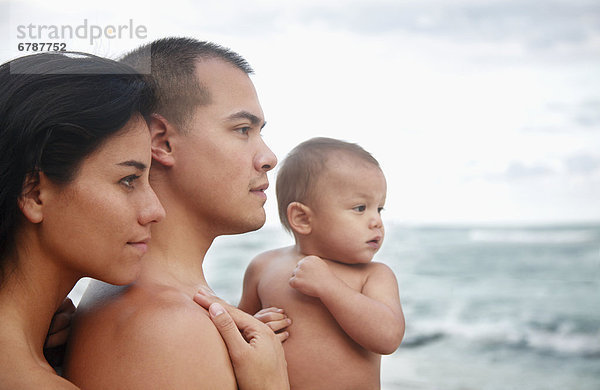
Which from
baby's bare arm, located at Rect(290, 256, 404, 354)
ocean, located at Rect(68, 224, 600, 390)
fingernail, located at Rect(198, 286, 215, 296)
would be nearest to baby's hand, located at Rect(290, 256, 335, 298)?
baby's bare arm, located at Rect(290, 256, 404, 354)

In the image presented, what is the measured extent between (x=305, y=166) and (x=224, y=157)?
0.58 m

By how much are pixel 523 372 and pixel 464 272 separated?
553 centimetres

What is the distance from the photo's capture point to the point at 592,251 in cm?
1348

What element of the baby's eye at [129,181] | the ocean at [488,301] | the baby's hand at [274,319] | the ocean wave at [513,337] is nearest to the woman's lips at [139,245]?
the baby's eye at [129,181]

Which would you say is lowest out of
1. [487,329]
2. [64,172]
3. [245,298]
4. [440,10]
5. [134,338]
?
[487,329]

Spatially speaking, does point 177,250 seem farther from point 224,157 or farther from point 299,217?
point 299,217

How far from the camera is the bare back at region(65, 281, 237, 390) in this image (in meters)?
1.22

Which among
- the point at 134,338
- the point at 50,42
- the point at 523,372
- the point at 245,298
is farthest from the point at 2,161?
the point at 523,372

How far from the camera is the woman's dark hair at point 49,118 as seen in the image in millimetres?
1165

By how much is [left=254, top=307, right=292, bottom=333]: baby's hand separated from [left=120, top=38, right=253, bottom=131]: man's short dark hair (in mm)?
588

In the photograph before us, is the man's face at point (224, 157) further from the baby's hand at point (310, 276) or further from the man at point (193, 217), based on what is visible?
the baby's hand at point (310, 276)

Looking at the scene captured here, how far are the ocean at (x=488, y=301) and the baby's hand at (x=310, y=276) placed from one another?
4656 mm

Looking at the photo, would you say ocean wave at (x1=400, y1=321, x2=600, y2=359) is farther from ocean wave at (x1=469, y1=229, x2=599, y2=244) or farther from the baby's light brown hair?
the baby's light brown hair

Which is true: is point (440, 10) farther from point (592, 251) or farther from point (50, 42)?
point (50, 42)
